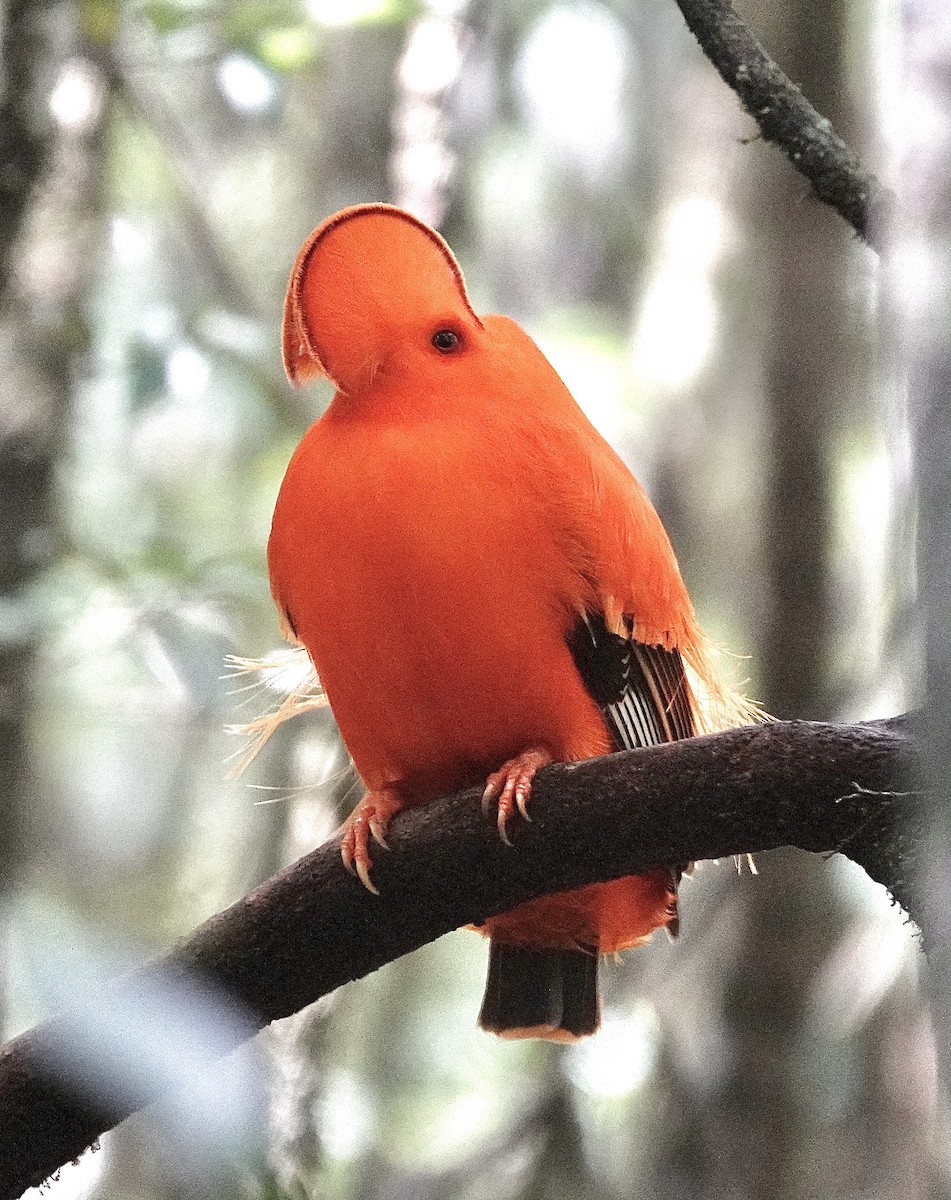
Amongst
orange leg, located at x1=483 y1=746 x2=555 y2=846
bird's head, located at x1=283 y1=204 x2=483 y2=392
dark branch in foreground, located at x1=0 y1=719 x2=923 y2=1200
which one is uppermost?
bird's head, located at x1=283 y1=204 x2=483 y2=392

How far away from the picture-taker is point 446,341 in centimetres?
191

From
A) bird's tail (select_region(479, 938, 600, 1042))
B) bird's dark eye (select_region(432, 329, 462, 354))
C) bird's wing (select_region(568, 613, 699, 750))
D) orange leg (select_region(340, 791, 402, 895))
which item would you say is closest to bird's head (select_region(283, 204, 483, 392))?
bird's dark eye (select_region(432, 329, 462, 354))

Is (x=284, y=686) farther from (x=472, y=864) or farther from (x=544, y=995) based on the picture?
(x=472, y=864)

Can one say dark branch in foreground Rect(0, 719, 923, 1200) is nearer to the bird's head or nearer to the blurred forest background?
the blurred forest background

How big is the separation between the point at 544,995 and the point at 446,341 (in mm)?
973

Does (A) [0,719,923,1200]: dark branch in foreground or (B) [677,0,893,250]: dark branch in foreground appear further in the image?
(B) [677,0,893,250]: dark branch in foreground

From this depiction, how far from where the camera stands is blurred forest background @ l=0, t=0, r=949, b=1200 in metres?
2.87

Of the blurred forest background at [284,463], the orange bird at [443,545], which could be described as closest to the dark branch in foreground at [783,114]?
the orange bird at [443,545]

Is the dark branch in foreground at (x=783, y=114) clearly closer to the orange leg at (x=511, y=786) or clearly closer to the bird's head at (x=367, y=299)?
the bird's head at (x=367, y=299)

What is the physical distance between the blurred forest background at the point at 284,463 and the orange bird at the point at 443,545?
630 millimetres

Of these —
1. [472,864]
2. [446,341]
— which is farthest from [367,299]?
[472,864]

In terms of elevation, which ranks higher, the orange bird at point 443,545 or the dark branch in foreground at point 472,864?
the orange bird at point 443,545

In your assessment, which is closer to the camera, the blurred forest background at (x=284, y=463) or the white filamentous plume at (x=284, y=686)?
the white filamentous plume at (x=284, y=686)

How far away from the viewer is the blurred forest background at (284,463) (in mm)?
2871
